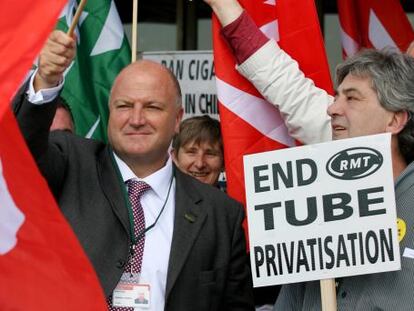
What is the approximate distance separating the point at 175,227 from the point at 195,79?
3.21 meters

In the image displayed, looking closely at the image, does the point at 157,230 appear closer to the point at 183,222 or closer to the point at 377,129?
the point at 183,222

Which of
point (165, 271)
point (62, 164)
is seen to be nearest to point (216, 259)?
point (165, 271)

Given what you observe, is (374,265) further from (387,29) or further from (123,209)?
(387,29)

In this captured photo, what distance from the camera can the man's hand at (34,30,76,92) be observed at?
3.87 metres

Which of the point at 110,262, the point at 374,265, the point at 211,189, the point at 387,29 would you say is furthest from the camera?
the point at 387,29

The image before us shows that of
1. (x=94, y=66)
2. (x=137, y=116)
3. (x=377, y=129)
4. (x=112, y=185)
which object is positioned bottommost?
(x=112, y=185)

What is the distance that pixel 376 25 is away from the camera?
21.4 feet

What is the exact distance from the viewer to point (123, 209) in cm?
437

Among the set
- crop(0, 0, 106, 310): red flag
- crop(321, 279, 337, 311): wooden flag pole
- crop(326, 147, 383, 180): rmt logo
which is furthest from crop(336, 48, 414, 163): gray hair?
crop(0, 0, 106, 310): red flag

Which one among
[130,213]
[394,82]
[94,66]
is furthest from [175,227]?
[94,66]

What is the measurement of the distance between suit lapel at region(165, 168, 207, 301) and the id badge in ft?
0.30

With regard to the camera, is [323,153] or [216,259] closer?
[323,153]

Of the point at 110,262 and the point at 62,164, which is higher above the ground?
the point at 62,164

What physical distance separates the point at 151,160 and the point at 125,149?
0.12 meters
